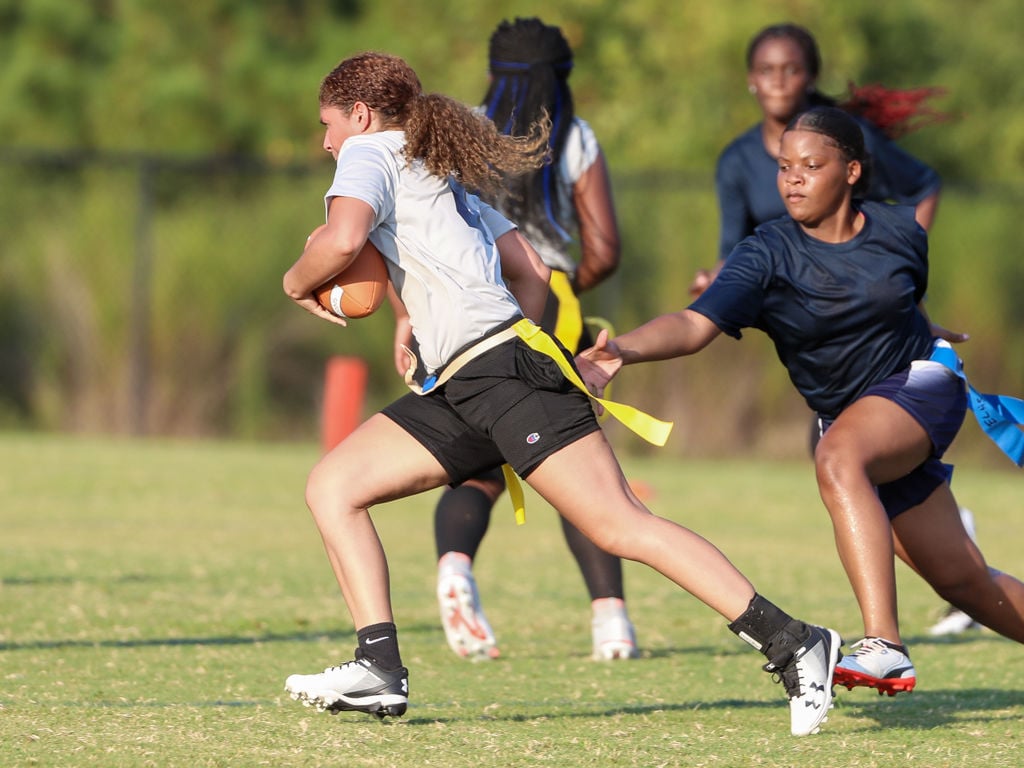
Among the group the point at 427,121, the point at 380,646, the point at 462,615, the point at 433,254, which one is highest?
the point at 427,121

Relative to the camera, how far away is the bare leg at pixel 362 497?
481 cm

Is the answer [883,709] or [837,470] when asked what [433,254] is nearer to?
[837,470]


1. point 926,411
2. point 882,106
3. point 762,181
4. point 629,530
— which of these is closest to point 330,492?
point 629,530

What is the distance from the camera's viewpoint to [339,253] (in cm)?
457

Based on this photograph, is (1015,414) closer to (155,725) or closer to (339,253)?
(339,253)

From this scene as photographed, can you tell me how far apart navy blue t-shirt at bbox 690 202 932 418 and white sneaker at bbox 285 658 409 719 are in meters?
1.49

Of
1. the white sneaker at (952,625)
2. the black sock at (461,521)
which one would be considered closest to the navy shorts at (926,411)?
the black sock at (461,521)

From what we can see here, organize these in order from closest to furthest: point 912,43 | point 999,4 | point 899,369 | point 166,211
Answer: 1. point 899,369
2. point 166,211
3. point 912,43
4. point 999,4

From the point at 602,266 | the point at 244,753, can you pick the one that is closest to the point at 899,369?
the point at 602,266

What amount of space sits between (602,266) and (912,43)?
1717cm

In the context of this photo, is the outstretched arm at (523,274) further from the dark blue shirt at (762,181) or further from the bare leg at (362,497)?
the dark blue shirt at (762,181)

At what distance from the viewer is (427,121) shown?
Result: 15.8 ft

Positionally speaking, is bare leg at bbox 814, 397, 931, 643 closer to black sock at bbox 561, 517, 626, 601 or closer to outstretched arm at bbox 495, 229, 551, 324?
outstretched arm at bbox 495, 229, 551, 324

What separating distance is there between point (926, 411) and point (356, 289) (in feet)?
5.98
